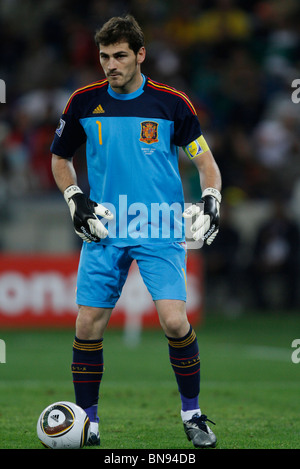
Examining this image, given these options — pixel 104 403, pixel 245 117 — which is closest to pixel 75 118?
pixel 104 403

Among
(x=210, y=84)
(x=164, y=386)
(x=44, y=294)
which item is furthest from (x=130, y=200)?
(x=210, y=84)

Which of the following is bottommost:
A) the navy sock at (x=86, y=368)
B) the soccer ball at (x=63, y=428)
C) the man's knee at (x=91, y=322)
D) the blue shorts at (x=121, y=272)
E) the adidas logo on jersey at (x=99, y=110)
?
the soccer ball at (x=63, y=428)

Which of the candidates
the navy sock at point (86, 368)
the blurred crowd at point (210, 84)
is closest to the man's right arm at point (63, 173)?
the navy sock at point (86, 368)

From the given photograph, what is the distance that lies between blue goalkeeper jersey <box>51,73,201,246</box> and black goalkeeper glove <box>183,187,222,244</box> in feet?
0.83

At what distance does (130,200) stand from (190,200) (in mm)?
8601

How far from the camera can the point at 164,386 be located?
887cm

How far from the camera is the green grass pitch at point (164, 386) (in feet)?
20.2

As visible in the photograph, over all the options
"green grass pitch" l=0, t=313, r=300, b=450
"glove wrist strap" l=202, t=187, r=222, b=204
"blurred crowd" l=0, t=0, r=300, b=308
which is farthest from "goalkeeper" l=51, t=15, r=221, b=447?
"blurred crowd" l=0, t=0, r=300, b=308

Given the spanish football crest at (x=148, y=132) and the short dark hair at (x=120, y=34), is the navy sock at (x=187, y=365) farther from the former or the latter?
the short dark hair at (x=120, y=34)

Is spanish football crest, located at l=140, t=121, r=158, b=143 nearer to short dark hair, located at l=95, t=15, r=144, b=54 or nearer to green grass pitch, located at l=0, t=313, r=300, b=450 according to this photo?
short dark hair, located at l=95, t=15, r=144, b=54

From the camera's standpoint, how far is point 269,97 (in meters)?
16.5

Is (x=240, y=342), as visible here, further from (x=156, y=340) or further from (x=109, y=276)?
(x=109, y=276)

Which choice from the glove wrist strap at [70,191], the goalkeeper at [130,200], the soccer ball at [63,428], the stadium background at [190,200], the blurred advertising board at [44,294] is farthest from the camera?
the blurred advertising board at [44,294]

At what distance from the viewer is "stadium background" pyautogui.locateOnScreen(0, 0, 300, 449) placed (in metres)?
9.88
